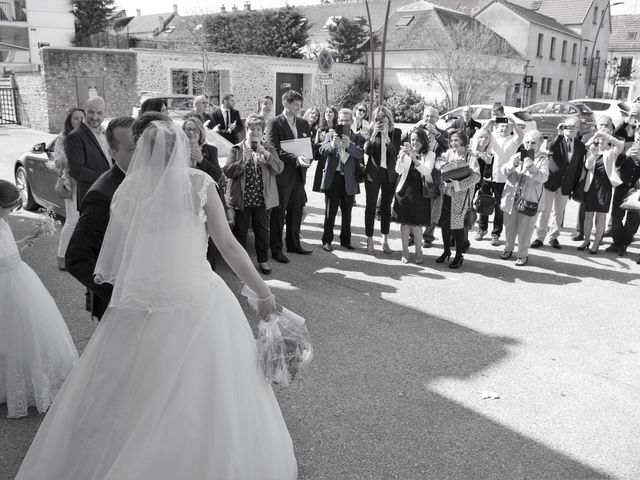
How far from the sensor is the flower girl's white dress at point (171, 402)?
2.66 m

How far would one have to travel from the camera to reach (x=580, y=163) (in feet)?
28.4

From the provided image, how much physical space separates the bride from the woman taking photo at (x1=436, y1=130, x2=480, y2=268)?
17.1 feet

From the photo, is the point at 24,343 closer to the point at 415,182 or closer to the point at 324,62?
the point at 415,182

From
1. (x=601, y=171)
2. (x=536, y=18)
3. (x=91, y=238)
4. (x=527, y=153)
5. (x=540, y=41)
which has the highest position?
(x=536, y=18)

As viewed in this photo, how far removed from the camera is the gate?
27.0 metres

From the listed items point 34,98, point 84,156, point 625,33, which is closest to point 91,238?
point 84,156

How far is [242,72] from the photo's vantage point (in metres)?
32.7

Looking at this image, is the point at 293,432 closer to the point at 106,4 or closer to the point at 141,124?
the point at 141,124

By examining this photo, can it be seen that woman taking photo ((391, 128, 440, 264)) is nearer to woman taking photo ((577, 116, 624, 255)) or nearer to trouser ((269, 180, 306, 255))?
trouser ((269, 180, 306, 255))

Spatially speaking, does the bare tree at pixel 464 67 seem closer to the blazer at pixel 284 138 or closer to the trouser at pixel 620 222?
the trouser at pixel 620 222

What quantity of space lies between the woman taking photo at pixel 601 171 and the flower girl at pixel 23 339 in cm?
738

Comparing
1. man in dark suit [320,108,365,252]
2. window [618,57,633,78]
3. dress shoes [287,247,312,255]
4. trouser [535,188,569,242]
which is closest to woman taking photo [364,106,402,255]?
man in dark suit [320,108,365,252]

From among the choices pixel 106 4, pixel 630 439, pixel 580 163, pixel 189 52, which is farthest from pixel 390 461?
pixel 106 4

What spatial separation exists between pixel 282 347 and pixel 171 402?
59 centimetres
